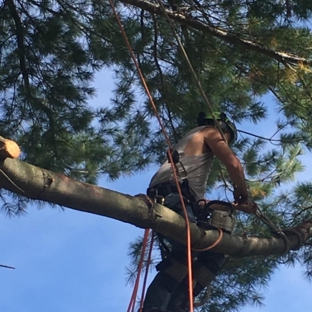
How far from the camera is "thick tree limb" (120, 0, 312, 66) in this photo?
4.31 metres

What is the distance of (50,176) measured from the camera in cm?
252

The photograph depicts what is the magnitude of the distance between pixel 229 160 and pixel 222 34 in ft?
3.98

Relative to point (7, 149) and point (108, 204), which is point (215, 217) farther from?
point (7, 149)

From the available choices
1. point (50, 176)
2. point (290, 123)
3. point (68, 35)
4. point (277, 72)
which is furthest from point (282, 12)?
point (50, 176)

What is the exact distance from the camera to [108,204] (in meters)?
2.74

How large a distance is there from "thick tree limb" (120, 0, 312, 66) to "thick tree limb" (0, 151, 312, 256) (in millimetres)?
1192

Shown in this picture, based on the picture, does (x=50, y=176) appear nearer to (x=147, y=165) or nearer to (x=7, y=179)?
(x=7, y=179)

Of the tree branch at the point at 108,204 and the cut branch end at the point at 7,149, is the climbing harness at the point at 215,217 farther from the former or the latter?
the cut branch end at the point at 7,149

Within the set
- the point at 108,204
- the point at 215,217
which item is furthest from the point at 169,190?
the point at 108,204

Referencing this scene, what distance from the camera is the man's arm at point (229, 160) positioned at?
339 centimetres

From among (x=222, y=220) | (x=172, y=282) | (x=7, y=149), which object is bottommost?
(x=7, y=149)

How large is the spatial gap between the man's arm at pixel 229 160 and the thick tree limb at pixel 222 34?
991 millimetres

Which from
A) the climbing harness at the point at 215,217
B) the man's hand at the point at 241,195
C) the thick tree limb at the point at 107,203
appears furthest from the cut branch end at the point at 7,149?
the man's hand at the point at 241,195

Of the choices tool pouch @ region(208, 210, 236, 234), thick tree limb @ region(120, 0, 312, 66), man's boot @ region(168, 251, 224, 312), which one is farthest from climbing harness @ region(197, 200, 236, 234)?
thick tree limb @ region(120, 0, 312, 66)
